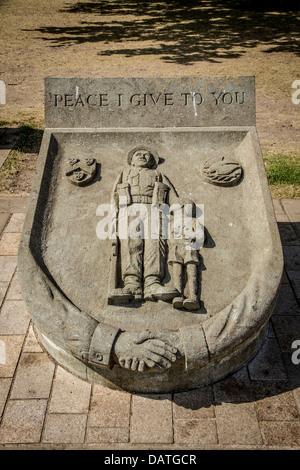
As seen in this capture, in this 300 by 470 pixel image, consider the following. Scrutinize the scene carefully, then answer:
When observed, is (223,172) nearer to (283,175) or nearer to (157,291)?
(157,291)

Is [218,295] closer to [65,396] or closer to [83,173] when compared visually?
[65,396]

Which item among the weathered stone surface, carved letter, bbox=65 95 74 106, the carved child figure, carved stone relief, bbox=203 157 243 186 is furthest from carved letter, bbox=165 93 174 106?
the carved child figure

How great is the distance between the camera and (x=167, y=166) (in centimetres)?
457

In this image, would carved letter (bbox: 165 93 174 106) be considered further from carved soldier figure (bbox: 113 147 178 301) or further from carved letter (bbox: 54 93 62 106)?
carved letter (bbox: 54 93 62 106)

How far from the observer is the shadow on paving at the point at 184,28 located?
1351 cm

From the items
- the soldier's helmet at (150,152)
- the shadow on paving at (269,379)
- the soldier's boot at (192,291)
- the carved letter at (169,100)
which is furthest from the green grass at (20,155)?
the shadow on paving at (269,379)

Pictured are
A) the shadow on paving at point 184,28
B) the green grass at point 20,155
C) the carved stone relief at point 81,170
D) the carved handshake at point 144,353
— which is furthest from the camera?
the shadow on paving at point 184,28

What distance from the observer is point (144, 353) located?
3.21m

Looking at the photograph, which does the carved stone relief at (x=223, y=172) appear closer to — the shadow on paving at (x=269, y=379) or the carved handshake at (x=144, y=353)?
the shadow on paving at (x=269, y=379)

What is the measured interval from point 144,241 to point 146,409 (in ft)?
4.63

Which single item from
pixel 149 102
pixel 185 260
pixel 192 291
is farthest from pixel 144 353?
pixel 149 102

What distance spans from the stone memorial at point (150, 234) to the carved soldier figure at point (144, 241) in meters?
0.01
